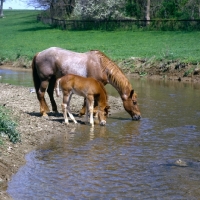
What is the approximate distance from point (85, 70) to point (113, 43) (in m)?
26.0

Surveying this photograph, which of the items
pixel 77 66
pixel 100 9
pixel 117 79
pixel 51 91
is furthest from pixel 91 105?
→ pixel 100 9

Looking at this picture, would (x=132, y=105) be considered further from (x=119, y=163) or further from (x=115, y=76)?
(x=119, y=163)

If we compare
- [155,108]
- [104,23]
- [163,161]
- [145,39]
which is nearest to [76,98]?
[155,108]

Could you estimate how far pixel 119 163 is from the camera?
9.57 meters

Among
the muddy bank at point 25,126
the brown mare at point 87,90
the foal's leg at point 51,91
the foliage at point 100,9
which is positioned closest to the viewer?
the muddy bank at point 25,126

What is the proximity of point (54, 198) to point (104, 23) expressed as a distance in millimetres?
46049

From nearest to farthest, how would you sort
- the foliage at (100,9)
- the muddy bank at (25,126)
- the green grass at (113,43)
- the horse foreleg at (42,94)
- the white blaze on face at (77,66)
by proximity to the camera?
the muddy bank at (25,126)
the white blaze on face at (77,66)
the horse foreleg at (42,94)
the green grass at (113,43)
the foliage at (100,9)

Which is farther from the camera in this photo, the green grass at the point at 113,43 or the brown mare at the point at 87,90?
the green grass at the point at 113,43

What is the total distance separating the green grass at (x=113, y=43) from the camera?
30.0m

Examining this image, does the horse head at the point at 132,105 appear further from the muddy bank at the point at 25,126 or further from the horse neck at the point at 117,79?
the muddy bank at the point at 25,126

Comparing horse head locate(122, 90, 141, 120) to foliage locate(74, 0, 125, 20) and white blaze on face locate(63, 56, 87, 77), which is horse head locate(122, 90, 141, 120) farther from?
foliage locate(74, 0, 125, 20)

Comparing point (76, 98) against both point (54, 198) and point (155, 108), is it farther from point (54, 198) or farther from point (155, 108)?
point (54, 198)

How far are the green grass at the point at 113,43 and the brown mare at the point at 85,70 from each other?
11.9 m

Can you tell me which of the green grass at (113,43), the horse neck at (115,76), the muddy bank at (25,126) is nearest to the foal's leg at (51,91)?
the muddy bank at (25,126)
